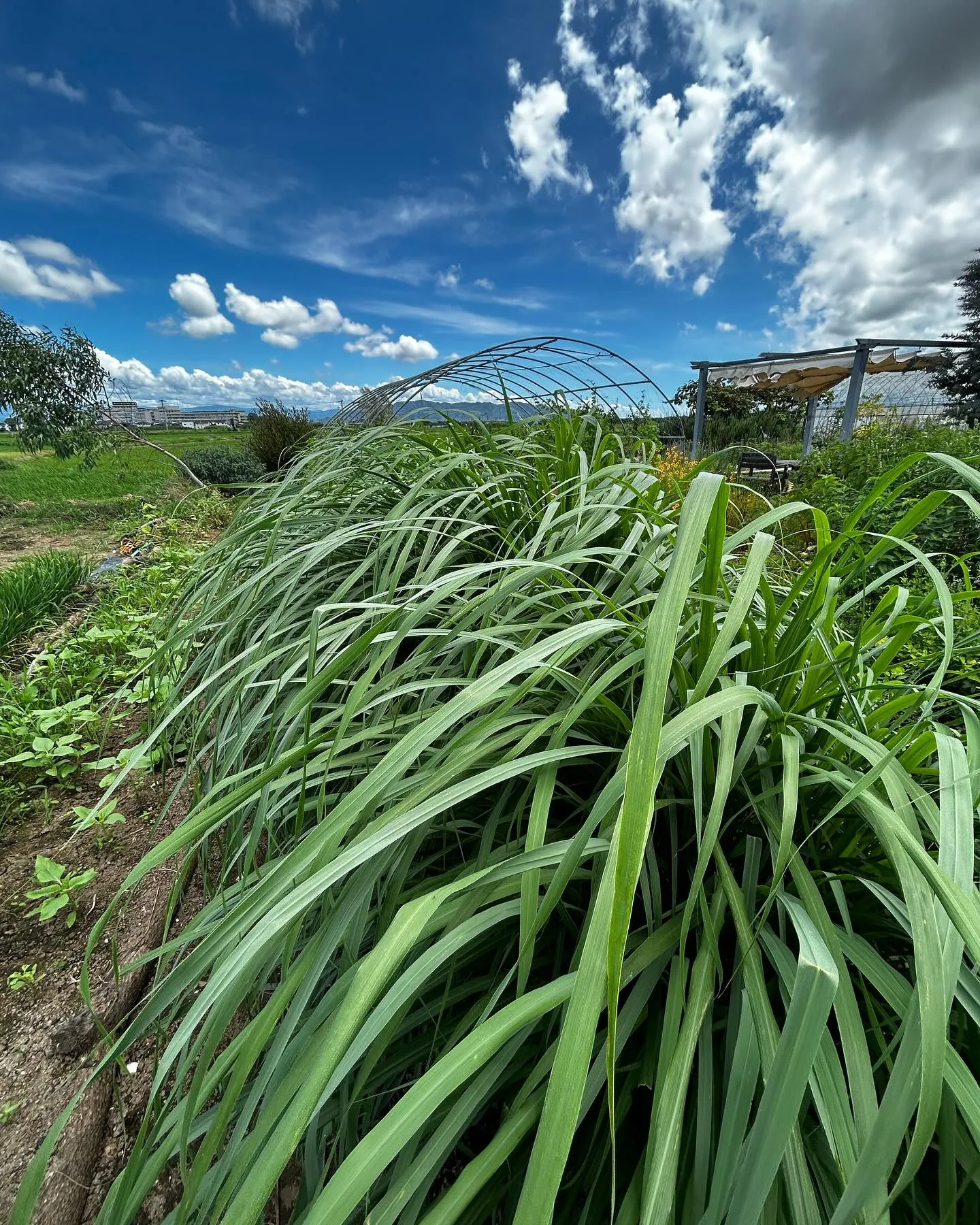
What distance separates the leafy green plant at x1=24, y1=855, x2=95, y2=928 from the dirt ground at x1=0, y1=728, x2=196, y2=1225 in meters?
0.02

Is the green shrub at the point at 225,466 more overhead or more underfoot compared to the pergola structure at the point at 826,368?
more underfoot

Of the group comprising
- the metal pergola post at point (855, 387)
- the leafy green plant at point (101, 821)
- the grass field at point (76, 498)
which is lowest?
the leafy green plant at point (101, 821)

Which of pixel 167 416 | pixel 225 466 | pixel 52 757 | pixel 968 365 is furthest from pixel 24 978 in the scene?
pixel 167 416

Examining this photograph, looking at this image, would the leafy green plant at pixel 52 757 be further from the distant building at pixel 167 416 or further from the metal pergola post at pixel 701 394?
the distant building at pixel 167 416

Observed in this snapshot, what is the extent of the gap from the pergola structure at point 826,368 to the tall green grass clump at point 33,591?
675 cm

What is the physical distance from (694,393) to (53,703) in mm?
14926

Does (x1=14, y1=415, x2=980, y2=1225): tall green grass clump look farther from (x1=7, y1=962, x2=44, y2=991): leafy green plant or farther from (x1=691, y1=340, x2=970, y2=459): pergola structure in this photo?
(x1=691, y1=340, x2=970, y2=459): pergola structure

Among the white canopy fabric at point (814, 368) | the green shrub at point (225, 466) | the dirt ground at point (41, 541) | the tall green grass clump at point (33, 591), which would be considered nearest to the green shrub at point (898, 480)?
the white canopy fabric at point (814, 368)

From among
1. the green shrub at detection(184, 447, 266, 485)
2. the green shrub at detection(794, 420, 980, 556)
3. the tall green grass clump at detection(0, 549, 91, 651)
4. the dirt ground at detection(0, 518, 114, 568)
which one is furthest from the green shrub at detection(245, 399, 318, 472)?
the green shrub at detection(794, 420, 980, 556)

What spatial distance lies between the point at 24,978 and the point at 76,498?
325 inches

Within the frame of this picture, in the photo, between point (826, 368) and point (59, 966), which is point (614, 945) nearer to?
point (59, 966)

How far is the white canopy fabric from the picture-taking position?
8102mm

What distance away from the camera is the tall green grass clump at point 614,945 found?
1.08 feet

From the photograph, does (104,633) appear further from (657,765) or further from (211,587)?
(657,765)
